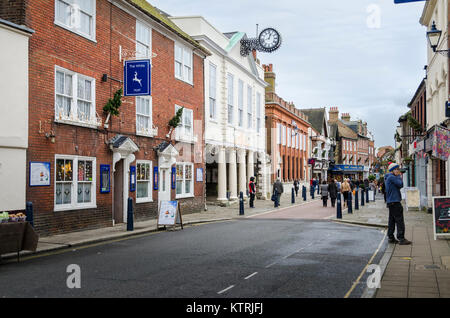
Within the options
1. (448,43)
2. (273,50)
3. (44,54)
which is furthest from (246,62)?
(44,54)

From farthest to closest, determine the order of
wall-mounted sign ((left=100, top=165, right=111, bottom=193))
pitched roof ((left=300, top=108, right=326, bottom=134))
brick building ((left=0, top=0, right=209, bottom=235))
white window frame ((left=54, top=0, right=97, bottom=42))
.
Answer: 1. pitched roof ((left=300, top=108, right=326, bottom=134))
2. wall-mounted sign ((left=100, top=165, right=111, bottom=193))
3. white window frame ((left=54, top=0, right=97, bottom=42))
4. brick building ((left=0, top=0, right=209, bottom=235))

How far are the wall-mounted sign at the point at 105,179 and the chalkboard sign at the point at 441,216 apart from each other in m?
10.3

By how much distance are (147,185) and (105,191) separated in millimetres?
3188

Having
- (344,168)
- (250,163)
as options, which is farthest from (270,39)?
(344,168)

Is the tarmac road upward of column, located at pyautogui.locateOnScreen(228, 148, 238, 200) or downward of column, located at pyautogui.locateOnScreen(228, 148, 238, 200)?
downward

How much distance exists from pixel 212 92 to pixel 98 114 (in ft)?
40.4

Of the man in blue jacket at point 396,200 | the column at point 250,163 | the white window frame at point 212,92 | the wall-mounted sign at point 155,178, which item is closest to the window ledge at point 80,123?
the wall-mounted sign at point 155,178

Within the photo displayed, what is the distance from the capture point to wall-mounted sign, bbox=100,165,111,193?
15.7m

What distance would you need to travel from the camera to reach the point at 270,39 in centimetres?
3100

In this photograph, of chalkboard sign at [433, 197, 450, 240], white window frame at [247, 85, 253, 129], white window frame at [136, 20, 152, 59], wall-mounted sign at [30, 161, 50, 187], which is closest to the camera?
chalkboard sign at [433, 197, 450, 240]

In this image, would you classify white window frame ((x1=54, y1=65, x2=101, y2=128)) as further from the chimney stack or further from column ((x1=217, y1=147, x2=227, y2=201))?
the chimney stack

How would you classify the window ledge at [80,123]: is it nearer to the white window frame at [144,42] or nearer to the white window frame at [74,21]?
the white window frame at [74,21]

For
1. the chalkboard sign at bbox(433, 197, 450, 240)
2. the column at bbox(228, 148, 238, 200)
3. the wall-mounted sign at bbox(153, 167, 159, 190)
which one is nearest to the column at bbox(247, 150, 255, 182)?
the column at bbox(228, 148, 238, 200)

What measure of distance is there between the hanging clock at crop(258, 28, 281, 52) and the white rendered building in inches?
57.5
